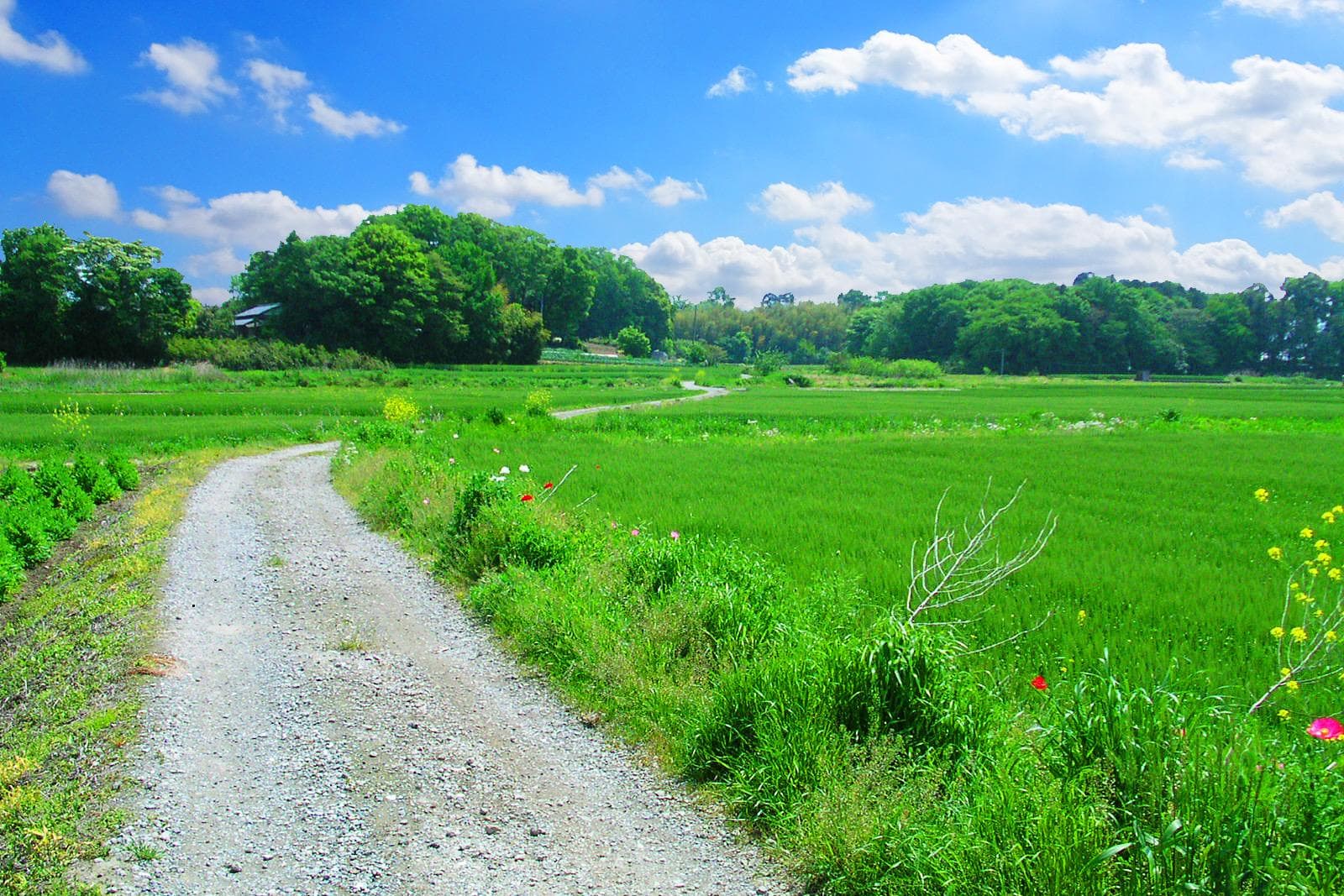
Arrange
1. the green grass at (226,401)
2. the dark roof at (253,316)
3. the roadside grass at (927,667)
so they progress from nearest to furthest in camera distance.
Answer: the roadside grass at (927,667), the green grass at (226,401), the dark roof at (253,316)

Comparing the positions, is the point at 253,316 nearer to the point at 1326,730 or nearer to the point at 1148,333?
the point at 1326,730

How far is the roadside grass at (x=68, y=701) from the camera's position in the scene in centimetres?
348

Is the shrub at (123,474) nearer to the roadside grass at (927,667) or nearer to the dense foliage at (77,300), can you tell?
the roadside grass at (927,667)

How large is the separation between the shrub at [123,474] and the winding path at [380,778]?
319 inches

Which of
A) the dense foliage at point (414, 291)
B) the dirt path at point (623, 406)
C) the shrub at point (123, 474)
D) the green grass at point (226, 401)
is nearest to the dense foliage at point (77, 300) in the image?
the green grass at point (226, 401)

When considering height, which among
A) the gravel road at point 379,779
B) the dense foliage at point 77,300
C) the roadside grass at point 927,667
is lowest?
the gravel road at point 379,779

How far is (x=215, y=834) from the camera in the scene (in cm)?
365

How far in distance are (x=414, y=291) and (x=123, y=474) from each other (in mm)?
53184

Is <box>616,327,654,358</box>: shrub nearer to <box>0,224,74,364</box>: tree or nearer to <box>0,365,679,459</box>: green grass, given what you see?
<box>0,365,679,459</box>: green grass

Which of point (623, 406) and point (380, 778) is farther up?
point (623, 406)

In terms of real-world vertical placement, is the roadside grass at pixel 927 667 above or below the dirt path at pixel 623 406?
below

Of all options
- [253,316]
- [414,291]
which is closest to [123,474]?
[414,291]

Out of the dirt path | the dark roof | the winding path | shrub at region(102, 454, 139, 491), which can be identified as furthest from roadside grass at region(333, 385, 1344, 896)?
the dark roof

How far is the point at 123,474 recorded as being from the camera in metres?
13.7
